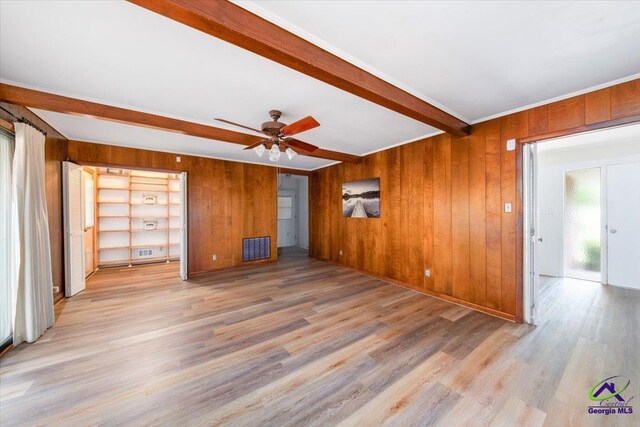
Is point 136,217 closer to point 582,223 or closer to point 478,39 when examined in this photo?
point 478,39

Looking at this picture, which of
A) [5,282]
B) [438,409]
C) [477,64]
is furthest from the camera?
[5,282]

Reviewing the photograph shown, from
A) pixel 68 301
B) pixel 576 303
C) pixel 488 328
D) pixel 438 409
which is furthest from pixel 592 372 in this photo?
pixel 68 301

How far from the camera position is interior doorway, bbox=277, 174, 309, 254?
26.6 feet

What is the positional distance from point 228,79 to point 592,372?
13.2 ft

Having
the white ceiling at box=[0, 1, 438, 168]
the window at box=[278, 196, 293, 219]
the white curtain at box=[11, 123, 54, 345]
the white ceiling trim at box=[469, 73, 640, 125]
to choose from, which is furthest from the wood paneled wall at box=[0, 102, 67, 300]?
the white ceiling trim at box=[469, 73, 640, 125]

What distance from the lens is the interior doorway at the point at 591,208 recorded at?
12.3ft

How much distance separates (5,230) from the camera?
238 cm

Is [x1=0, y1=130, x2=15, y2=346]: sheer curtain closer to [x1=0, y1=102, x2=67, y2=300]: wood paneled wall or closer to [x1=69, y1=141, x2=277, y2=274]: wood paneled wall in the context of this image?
[x1=0, y1=102, x2=67, y2=300]: wood paneled wall

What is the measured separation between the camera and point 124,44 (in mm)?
1673

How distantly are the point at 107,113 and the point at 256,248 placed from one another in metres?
3.85

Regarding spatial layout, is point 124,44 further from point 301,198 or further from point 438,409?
point 301,198

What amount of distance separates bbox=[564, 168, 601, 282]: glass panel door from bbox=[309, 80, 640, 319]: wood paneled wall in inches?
113

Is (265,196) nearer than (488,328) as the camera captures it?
No

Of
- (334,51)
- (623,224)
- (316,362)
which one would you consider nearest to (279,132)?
(334,51)
